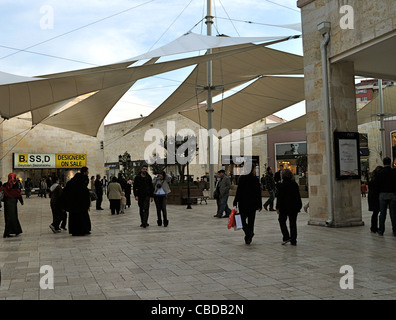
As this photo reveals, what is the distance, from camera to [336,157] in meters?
9.32

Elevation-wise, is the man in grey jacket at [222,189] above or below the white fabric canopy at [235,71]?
below

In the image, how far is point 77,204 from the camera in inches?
368

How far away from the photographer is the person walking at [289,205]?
7.22 m

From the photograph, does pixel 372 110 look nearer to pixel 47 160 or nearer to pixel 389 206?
pixel 389 206

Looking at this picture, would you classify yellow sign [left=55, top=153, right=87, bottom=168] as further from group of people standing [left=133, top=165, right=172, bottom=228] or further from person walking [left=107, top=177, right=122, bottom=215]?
group of people standing [left=133, top=165, right=172, bottom=228]

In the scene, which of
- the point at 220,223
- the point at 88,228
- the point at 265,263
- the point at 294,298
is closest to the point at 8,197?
the point at 88,228

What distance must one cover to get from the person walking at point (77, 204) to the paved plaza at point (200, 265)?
0.35 m

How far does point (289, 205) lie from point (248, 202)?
0.73 metres

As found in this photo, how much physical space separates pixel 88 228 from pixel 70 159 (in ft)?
79.1

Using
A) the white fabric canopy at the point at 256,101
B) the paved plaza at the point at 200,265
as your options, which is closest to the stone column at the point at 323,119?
the paved plaza at the point at 200,265

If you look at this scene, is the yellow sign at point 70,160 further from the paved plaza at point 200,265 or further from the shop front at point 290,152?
the paved plaza at point 200,265

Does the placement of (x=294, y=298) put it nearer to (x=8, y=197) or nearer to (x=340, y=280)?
(x=340, y=280)

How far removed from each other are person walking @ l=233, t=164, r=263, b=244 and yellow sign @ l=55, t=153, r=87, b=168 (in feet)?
87.6

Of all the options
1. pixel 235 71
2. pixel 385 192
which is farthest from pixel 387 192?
pixel 235 71
